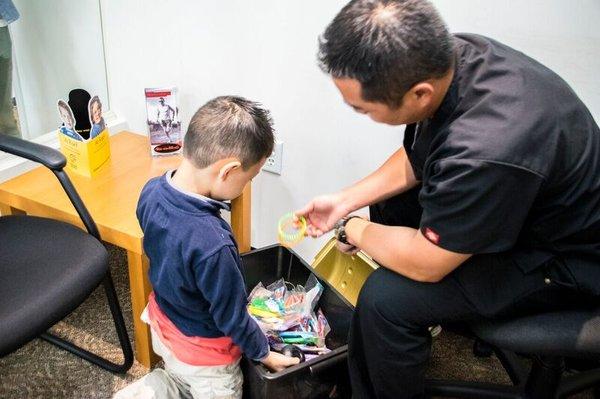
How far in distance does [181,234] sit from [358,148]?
2.32 feet

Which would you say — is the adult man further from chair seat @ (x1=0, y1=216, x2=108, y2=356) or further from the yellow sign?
the yellow sign

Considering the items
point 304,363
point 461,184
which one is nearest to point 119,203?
point 304,363

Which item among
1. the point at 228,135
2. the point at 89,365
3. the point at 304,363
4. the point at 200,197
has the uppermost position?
the point at 228,135

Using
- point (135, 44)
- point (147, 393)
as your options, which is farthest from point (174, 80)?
point (147, 393)

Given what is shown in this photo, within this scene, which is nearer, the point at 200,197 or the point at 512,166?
the point at 512,166

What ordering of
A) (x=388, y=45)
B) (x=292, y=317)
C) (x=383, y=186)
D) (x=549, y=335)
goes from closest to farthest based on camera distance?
(x=388, y=45), (x=549, y=335), (x=383, y=186), (x=292, y=317)

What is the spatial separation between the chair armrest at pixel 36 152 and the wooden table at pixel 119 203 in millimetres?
191

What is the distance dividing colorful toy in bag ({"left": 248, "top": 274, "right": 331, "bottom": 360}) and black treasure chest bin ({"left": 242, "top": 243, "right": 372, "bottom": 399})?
0.03 meters

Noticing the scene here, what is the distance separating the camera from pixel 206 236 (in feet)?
3.16

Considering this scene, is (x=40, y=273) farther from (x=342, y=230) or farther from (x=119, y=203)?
(x=342, y=230)

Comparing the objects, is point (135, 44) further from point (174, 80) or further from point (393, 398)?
point (393, 398)

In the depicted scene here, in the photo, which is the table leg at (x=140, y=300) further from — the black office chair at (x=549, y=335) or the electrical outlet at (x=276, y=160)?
the black office chair at (x=549, y=335)

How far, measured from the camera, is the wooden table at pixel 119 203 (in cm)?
128

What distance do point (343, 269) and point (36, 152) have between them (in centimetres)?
84
